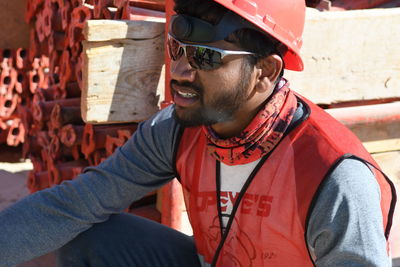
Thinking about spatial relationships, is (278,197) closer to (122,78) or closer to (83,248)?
(83,248)

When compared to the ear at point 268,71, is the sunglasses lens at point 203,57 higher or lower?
higher

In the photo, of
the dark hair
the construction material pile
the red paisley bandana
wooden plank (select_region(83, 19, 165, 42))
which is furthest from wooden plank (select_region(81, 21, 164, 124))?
the red paisley bandana

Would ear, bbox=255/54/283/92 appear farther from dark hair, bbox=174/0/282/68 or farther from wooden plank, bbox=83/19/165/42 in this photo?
wooden plank, bbox=83/19/165/42

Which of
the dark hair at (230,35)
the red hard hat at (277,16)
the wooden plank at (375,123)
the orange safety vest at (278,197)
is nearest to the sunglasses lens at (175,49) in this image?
the dark hair at (230,35)

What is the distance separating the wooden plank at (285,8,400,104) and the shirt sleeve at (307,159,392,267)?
130 cm

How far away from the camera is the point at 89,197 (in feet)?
7.55

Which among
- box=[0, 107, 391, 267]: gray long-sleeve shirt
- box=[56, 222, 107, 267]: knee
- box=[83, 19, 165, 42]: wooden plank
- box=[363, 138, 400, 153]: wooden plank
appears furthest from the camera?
box=[363, 138, 400, 153]: wooden plank

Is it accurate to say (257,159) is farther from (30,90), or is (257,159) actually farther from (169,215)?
(30,90)

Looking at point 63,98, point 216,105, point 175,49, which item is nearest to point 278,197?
point 216,105

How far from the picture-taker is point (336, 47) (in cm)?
305

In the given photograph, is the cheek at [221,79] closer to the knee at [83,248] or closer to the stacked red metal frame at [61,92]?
the knee at [83,248]

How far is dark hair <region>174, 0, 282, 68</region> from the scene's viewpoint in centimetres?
200

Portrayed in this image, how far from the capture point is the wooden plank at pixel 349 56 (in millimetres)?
3020

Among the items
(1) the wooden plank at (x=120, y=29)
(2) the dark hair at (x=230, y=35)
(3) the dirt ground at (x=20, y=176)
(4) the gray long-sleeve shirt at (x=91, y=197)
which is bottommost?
(3) the dirt ground at (x=20, y=176)
